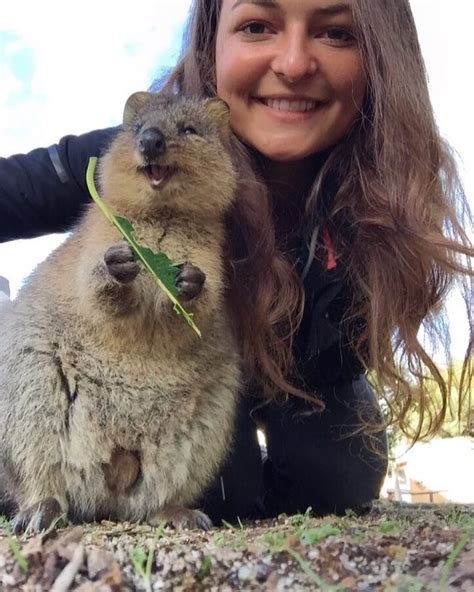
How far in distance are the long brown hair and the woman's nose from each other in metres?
0.29

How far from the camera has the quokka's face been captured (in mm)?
3326

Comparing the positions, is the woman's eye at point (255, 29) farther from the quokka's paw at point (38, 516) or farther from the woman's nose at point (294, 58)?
the quokka's paw at point (38, 516)

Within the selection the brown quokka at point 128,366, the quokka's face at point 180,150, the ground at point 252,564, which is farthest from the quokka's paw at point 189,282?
the ground at point 252,564

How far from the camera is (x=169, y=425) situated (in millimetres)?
3156

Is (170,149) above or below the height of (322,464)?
above

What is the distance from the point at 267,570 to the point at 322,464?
2666 millimetres

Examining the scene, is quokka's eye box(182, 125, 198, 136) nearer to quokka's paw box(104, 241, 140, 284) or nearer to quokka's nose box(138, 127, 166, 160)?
quokka's nose box(138, 127, 166, 160)

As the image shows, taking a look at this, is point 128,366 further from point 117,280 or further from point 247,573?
point 247,573

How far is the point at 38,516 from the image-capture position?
2.81m

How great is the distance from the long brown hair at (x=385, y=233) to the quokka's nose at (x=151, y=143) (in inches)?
22.0

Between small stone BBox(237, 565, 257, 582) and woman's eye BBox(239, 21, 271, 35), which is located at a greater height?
woman's eye BBox(239, 21, 271, 35)

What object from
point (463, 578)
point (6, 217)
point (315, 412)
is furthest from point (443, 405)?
point (6, 217)

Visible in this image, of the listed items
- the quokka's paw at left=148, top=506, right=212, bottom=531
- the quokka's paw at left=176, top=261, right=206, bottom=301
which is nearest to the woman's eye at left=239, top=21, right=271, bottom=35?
the quokka's paw at left=176, top=261, right=206, bottom=301

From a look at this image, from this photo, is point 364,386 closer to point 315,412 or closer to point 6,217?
point 315,412
